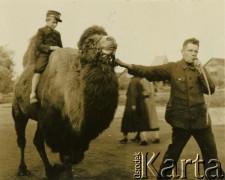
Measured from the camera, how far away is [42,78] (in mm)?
4113

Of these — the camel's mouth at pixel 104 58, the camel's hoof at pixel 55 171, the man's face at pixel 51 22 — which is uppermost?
the man's face at pixel 51 22

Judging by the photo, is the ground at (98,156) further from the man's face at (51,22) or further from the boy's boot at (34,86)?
the man's face at (51,22)

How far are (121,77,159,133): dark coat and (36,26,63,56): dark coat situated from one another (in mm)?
2025

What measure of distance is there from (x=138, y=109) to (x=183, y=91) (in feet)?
8.53

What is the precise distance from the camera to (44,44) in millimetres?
4203

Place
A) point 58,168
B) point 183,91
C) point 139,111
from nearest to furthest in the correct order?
point 183,91 → point 58,168 → point 139,111

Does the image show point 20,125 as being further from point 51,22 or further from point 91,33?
point 91,33

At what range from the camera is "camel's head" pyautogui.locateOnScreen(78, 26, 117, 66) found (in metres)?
3.37

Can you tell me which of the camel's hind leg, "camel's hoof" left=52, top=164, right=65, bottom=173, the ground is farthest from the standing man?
the camel's hind leg

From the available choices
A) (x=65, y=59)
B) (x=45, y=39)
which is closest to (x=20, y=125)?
(x=45, y=39)

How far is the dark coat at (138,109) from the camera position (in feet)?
19.9

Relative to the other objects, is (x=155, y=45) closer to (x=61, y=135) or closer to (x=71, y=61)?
(x=71, y=61)

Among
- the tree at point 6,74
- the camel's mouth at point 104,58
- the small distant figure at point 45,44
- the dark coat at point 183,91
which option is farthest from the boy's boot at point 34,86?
the dark coat at point 183,91

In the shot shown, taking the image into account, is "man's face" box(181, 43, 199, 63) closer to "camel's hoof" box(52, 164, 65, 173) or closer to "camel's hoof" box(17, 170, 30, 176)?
"camel's hoof" box(52, 164, 65, 173)
